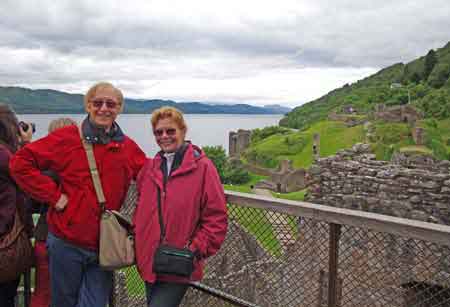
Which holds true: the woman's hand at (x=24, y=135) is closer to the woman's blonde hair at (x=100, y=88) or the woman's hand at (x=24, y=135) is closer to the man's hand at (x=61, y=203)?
the woman's blonde hair at (x=100, y=88)

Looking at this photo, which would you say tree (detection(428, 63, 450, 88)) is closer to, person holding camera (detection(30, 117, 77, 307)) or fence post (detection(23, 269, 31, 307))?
person holding camera (detection(30, 117, 77, 307))

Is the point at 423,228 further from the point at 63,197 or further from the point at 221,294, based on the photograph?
the point at 63,197

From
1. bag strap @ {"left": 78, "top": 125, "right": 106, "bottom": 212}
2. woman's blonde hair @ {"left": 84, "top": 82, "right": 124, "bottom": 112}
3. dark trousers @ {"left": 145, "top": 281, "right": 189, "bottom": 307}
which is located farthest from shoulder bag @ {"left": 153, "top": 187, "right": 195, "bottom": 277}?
woman's blonde hair @ {"left": 84, "top": 82, "right": 124, "bottom": 112}

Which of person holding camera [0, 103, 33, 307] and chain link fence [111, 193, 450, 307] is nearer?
person holding camera [0, 103, 33, 307]

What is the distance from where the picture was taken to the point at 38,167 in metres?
3.19

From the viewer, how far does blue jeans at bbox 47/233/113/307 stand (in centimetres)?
327

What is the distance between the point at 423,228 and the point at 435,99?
2122 inches

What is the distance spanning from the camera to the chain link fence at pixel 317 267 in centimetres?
349

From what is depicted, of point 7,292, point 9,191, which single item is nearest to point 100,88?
point 9,191

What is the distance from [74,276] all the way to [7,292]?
76 cm

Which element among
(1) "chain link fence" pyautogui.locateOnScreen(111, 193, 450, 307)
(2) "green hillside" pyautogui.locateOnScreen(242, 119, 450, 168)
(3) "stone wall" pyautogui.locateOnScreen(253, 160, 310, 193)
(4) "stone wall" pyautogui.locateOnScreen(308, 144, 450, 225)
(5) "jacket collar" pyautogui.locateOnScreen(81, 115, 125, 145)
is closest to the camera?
(5) "jacket collar" pyautogui.locateOnScreen(81, 115, 125, 145)

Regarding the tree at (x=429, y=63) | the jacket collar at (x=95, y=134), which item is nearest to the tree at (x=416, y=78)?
the tree at (x=429, y=63)

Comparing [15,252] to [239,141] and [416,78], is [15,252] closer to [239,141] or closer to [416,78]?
[239,141]

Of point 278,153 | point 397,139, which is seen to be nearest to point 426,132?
point 397,139
